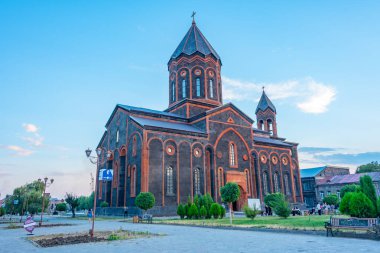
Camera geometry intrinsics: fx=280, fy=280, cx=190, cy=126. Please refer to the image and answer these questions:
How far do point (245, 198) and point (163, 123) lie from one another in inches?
481

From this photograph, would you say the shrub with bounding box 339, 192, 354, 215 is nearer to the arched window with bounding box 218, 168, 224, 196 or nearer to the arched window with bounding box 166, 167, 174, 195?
the arched window with bounding box 166, 167, 174, 195

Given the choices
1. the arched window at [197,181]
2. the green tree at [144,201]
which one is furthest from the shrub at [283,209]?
the arched window at [197,181]

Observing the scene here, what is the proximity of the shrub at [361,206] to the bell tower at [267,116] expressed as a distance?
104 feet

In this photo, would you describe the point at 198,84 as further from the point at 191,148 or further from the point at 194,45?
the point at 191,148

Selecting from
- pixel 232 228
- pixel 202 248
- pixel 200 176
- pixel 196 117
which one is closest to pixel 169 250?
pixel 202 248

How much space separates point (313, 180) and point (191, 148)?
33.0 m

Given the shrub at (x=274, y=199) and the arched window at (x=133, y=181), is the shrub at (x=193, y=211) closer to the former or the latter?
the shrub at (x=274, y=199)

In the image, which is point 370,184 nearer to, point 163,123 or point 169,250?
point 169,250

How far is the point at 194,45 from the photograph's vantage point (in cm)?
3553

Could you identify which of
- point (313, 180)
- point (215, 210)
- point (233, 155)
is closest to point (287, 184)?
point (233, 155)

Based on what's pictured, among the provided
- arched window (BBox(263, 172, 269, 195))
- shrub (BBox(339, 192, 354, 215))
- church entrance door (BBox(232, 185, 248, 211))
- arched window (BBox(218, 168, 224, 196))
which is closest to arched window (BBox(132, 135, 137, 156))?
arched window (BBox(218, 168, 224, 196))

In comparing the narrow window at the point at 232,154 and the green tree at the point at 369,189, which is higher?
the narrow window at the point at 232,154

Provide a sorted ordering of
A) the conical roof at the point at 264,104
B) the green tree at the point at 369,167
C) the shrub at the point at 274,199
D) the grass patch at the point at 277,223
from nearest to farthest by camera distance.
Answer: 1. the grass patch at the point at 277,223
2. the shrub at the point at 274,199
3. the conical roof at the point at 264,104
4. the green tree at the point at 369,167

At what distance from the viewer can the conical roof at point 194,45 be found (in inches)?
1385
